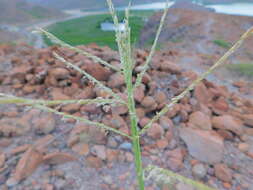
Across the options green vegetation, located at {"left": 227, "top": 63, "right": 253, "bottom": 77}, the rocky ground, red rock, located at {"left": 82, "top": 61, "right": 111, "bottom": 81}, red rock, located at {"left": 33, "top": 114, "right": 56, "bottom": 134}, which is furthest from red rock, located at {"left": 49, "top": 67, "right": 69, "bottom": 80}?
green vegetation, located at {"left": 227, "top": 63, "right": 253, "bottom": 77}

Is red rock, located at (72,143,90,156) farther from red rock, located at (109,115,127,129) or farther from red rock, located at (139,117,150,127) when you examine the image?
red rock, located at (139,117,150,127)

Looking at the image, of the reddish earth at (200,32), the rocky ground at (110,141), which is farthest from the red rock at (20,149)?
the reddish earth at (200,32)

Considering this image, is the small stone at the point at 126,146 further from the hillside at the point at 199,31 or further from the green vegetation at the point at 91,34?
the hillside at the point at 199,31

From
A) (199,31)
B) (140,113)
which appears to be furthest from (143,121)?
(199,31)

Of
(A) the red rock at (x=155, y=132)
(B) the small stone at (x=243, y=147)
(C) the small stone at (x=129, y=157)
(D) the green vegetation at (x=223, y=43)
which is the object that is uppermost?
(A) the red rock at (x=155, y=132)

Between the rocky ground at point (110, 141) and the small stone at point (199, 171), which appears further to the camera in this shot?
the small stone at point (199, 171)

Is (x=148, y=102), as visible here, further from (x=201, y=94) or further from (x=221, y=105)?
(x=221, y=105)
